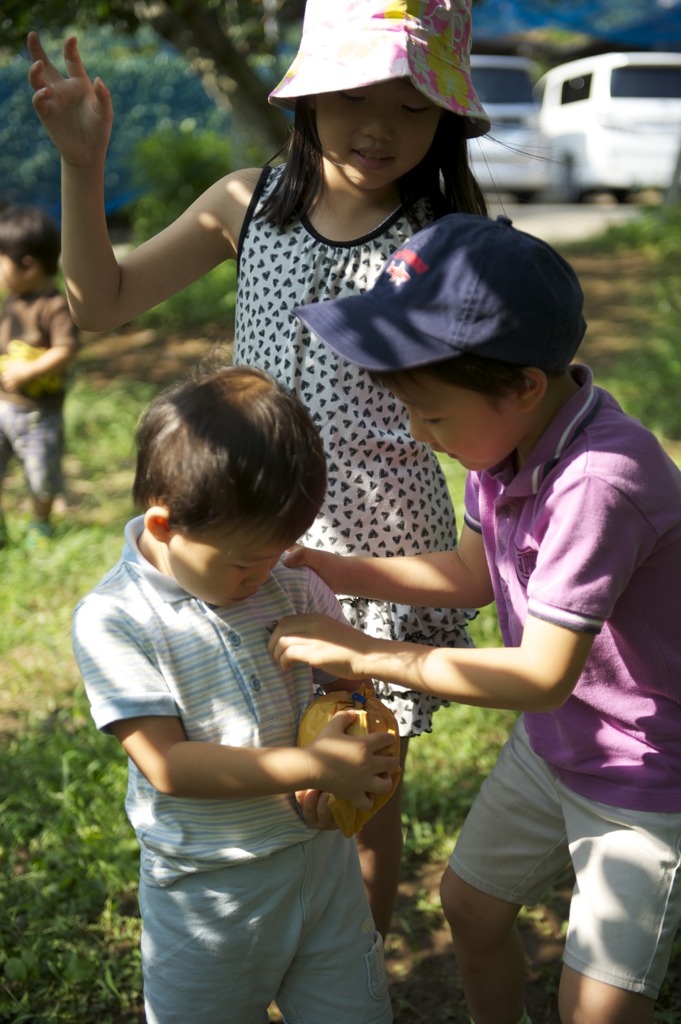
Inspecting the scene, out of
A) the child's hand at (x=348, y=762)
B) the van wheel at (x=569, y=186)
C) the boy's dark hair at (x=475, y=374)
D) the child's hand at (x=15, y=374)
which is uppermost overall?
the boy's dark hair at (x=475, y=374)

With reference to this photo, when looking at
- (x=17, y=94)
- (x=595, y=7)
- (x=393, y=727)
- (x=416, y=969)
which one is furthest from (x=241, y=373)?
(x=595, y=7)

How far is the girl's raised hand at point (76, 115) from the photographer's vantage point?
6.68 feet

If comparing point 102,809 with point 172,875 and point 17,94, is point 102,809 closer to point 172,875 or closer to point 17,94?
point 172,875

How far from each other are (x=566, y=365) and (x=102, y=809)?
1.98 metres

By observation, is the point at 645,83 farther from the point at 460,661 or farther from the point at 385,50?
the point at 460,661

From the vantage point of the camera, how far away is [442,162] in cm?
220

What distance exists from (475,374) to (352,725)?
0.53 metres

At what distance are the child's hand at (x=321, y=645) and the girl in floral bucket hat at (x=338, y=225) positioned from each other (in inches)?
18.9

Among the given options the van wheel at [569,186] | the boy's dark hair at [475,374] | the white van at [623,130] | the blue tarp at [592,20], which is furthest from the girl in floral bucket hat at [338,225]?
the blue tarp at [592,20]

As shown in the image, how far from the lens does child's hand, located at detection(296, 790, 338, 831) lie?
1.72 m

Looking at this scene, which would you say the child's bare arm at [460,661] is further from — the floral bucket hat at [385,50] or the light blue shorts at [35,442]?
the light blue shorts at [35,442]

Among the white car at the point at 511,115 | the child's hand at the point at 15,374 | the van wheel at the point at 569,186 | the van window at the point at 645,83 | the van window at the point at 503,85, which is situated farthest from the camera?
the van window at the point at 503,85

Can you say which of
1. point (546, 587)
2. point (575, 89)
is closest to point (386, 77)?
point (546, 587)

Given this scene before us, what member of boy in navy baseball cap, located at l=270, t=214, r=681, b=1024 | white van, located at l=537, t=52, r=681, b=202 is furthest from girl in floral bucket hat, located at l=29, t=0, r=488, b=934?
white van, located at l=537, t=52, r=681, b=202
